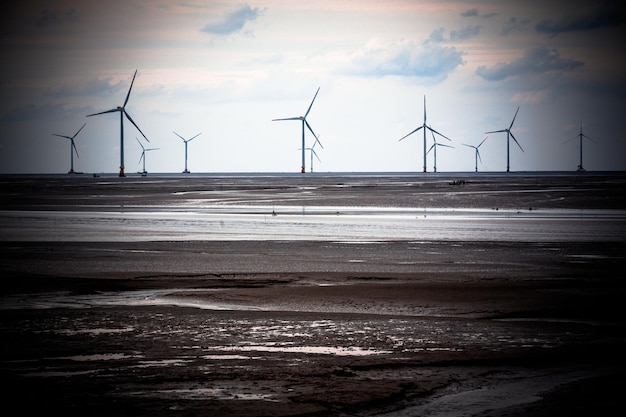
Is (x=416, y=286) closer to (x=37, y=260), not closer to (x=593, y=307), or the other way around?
(x=593, y=307)

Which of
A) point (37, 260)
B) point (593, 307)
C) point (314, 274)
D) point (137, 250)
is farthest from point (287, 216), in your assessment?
point (593, 307)

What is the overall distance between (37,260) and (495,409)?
1761cm

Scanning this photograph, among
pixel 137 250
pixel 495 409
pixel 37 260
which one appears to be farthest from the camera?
pixel 137 250

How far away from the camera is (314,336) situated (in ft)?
41.4

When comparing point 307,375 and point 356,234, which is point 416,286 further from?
point 356,234

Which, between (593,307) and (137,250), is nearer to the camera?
(593,307)

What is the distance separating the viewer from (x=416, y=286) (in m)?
18.2

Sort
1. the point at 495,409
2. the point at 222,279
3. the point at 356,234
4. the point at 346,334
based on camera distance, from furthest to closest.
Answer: the point at 356,234 → the point at 222,279 → the point at 346,334 → the point at 495,409

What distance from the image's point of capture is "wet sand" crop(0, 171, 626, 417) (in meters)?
9.15

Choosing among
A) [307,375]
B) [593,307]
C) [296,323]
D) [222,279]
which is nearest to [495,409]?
[307,375]

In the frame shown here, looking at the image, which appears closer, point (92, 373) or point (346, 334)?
point (92, 373)

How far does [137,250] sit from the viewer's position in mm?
Answer: 26672

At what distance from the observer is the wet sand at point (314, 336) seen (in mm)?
9148

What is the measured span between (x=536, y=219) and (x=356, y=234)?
41.1 feet
